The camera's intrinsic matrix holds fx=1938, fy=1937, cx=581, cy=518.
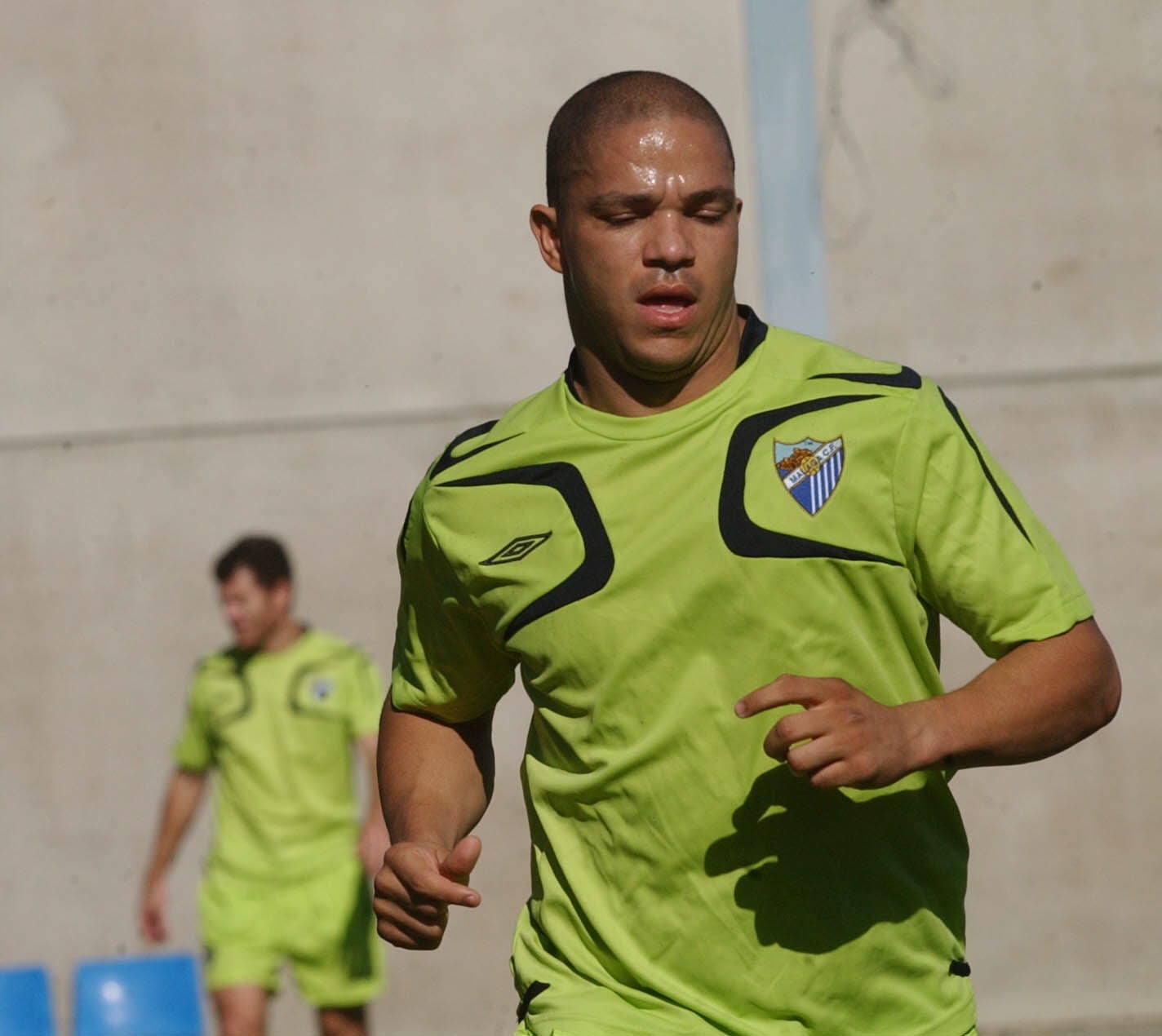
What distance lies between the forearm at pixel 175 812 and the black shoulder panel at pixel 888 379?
5448 mm

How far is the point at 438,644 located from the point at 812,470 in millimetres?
754

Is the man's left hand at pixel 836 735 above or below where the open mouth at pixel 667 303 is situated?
below

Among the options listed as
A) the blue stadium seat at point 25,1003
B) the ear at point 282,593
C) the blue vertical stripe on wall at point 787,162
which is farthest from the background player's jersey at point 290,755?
the blue vertical stripe on wall at point 787,162

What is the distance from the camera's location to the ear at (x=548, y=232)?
304 centimetres

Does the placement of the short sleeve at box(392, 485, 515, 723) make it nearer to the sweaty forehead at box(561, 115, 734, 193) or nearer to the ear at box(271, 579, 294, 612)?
the sweaty forehead at box(561, 115, 734, 193)

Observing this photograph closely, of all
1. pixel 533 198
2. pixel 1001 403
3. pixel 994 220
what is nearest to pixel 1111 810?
pixel 1001 403

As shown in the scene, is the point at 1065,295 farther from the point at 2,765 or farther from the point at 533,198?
the point at 2,765

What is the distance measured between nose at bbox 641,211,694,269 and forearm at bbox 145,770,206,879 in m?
5.37

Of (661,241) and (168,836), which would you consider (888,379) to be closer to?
(661,241)

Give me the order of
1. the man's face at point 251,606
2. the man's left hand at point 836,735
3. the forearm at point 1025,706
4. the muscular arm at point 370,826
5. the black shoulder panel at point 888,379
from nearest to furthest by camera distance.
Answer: the man's left hand at point 836,735 < the forearm at point 1025,706 < the black shoulder panel at point 888,379 < the muscular arm at point 370,826 < the man's face at point 251,606

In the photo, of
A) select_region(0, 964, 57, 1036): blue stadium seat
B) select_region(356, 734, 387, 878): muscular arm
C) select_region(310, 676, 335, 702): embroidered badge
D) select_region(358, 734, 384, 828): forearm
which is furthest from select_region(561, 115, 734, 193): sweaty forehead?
select_region(0, 964, 57, 1036): blue stadium seat

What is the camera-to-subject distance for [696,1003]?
2.68 m

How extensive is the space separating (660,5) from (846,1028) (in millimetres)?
5824

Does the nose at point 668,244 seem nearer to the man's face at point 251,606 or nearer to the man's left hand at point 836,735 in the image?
the man's left hand at point 836,735
